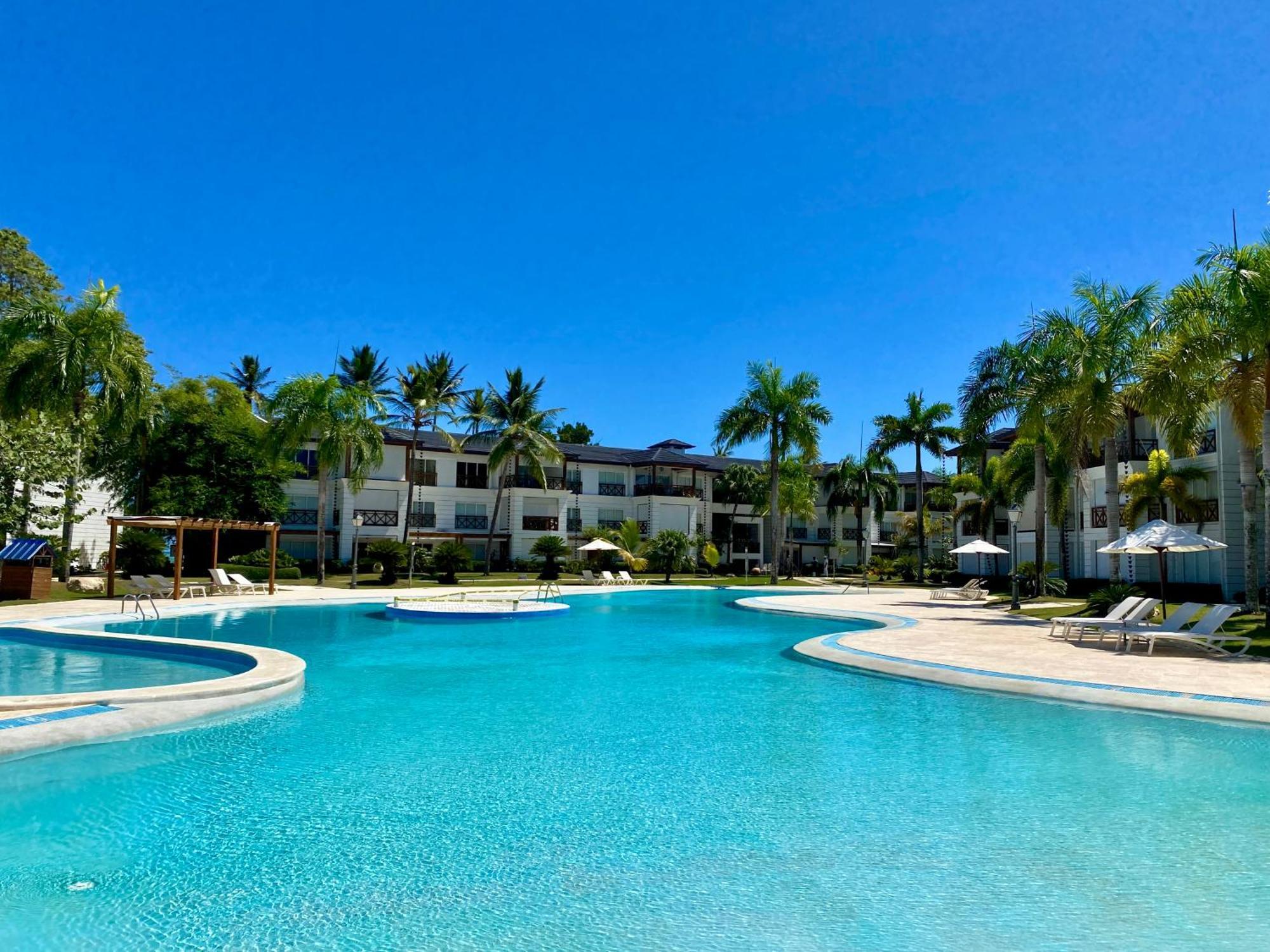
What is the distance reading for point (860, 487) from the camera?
5806cm

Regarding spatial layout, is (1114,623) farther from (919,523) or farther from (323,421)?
(323,421)

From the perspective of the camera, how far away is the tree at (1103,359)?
22922 mm

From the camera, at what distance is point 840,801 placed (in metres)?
7.23

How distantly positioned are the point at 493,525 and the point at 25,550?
2531cm

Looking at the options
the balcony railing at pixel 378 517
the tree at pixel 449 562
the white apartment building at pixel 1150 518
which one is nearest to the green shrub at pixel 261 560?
the tree at pixel 449 562

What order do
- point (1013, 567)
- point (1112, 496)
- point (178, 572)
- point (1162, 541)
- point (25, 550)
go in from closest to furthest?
point (1162, 541) → point (1112, 496) → point (25, 550) → point (178, 572) → point (1013, 567)

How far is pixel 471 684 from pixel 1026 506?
39.0 meters

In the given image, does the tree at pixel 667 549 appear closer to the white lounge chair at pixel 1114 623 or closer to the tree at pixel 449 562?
the tree at pixel 449 562

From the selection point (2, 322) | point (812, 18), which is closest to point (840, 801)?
point (812, 18)

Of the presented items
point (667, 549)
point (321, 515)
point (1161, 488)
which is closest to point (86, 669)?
point (321, 515)

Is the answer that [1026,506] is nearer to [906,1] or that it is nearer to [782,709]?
[906,1]

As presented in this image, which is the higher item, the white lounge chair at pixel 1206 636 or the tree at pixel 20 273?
the tree at pixel 20 273

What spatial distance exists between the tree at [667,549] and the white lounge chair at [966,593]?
14.0 meters

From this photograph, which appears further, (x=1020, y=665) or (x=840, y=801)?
(x=1020, y=665)
